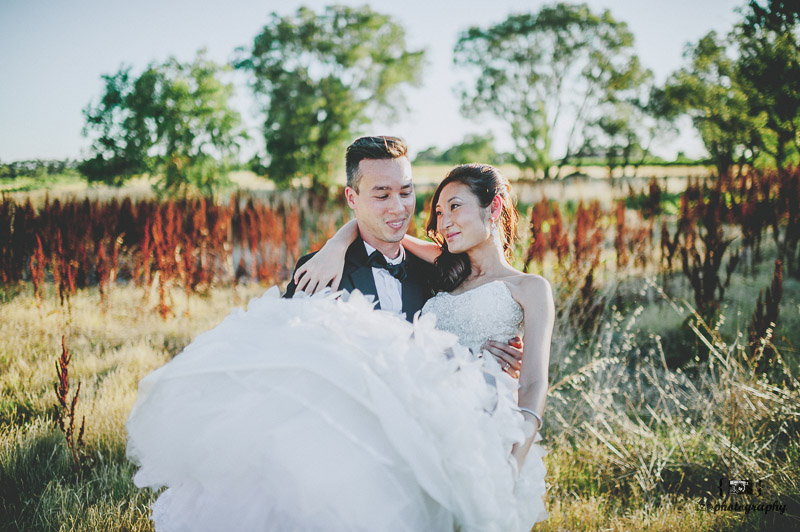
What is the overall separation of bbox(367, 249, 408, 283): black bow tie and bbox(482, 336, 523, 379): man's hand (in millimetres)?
640

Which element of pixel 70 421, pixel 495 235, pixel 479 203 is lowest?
pixel 70 421

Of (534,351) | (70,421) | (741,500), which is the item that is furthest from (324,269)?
(741,500)

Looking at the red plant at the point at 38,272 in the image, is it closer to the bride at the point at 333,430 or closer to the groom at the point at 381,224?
the groom at the point at 381,224

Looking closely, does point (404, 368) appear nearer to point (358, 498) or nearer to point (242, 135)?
point (358, 498)

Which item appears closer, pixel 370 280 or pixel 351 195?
pixel 370 280

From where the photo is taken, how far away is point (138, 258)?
5.45 meters

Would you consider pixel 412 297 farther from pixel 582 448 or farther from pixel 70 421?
pixel 70 421

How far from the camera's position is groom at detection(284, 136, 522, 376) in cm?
236

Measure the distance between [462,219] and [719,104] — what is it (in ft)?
38.1

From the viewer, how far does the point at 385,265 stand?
247cm

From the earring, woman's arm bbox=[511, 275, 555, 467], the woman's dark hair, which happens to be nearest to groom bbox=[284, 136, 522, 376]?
A: the woman's dark hair

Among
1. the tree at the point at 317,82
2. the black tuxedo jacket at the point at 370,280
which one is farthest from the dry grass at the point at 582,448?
the tree at the point at 317,82

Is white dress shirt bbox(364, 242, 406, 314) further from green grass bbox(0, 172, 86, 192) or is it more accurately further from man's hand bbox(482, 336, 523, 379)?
green grass bbox(0, 172, 86, 192)

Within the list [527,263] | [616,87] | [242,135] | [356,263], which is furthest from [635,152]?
[356,263]
